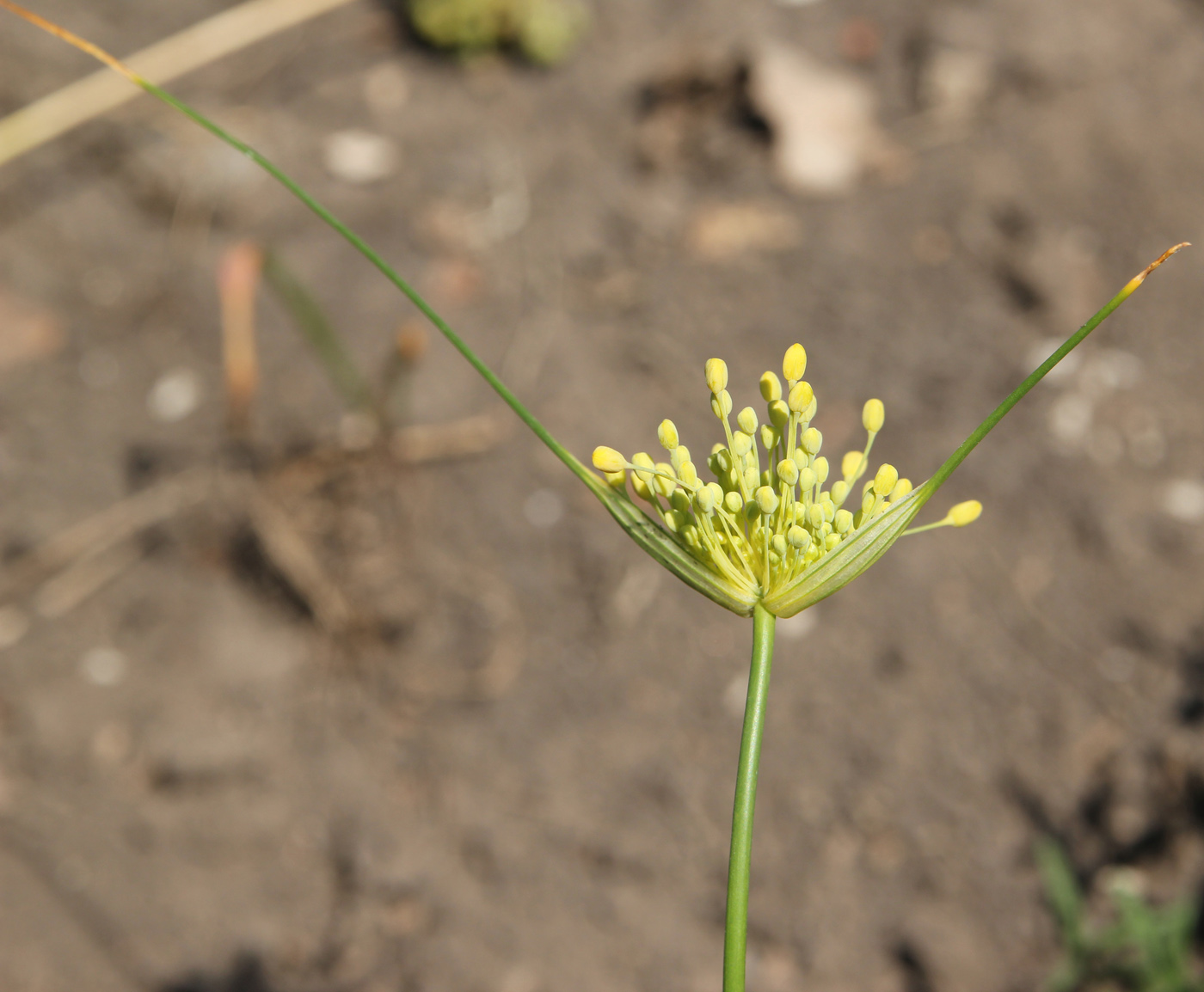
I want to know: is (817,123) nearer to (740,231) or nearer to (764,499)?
(740,231)

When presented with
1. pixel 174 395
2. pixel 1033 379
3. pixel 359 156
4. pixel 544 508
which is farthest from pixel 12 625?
pixel 1033 379

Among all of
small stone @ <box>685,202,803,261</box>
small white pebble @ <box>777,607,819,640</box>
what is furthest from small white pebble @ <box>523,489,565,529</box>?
small stone @ <box>685,202,803,261</box>

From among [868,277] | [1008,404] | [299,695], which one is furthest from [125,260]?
[1008,404]

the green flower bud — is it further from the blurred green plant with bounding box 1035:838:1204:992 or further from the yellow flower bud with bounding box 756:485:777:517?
the blurred green plant with bounding box 1035:838:1204:992

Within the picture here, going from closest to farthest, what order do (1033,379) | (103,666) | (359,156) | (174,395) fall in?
(1033,379)
(103,666)
(174,395)
(359,156)

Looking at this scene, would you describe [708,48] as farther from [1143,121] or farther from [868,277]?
[1143,121]

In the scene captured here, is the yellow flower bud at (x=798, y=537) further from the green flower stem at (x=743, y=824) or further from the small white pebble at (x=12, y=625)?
the small white pebble at (x=12, y=625)
